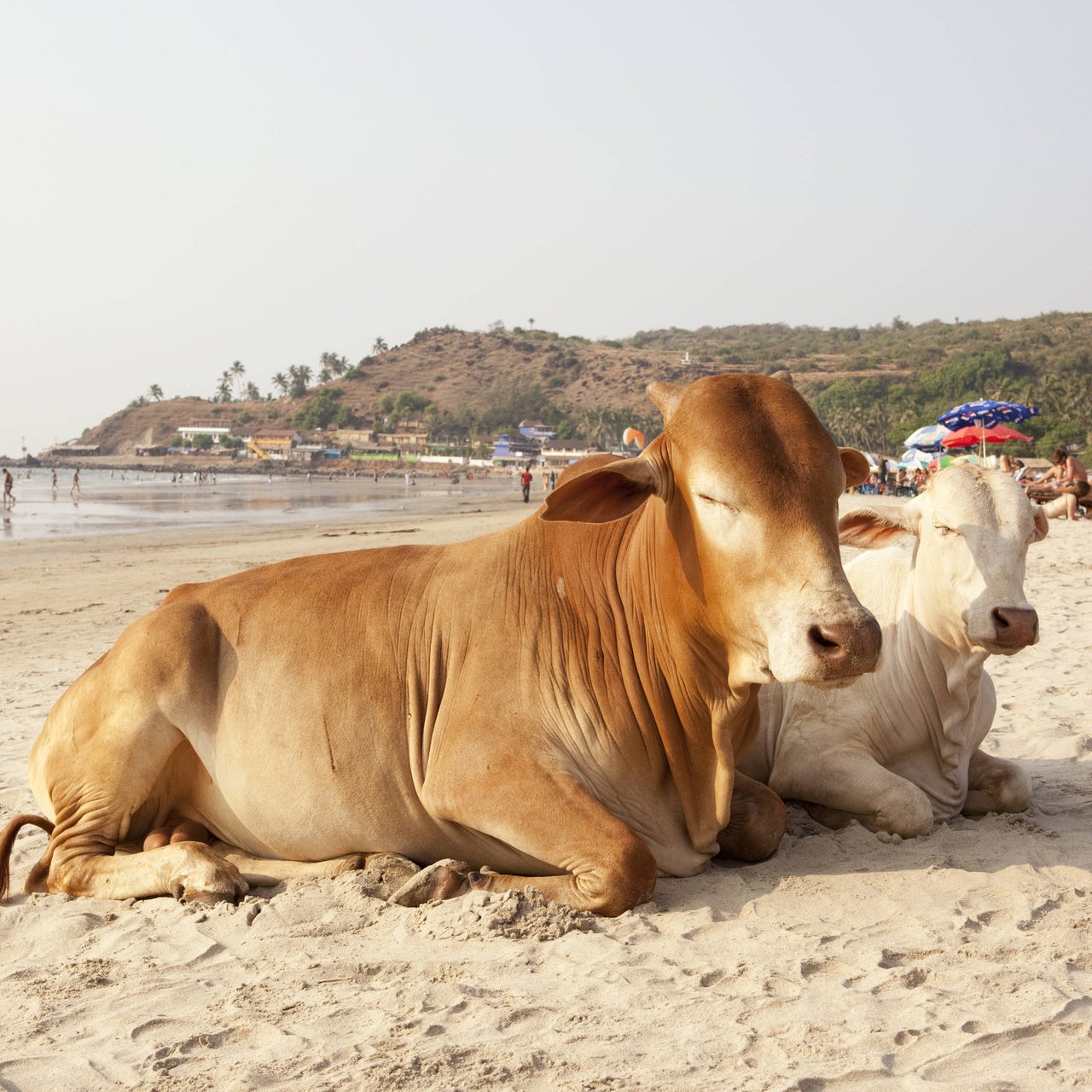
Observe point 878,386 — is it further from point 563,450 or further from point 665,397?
point 665,397

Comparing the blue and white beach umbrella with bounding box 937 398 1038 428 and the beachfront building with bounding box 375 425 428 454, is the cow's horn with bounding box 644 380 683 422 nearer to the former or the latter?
the blue and white beach umbrella with bounding box 937 398 1038 428

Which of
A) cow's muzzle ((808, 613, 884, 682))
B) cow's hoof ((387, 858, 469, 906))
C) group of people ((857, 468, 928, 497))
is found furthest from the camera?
group of people ((857, 468, 928, 497))

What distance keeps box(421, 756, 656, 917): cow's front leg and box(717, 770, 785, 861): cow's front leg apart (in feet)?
2.03

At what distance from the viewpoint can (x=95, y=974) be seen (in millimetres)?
3836

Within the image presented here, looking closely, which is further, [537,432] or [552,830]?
[537,432]

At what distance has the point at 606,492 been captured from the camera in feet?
13.8

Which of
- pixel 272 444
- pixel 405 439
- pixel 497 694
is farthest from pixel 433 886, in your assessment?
pixel 405 439

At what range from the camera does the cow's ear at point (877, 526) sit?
5.51 metres

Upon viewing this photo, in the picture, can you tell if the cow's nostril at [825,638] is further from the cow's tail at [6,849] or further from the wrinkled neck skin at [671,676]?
the cow's tail at [6,849]

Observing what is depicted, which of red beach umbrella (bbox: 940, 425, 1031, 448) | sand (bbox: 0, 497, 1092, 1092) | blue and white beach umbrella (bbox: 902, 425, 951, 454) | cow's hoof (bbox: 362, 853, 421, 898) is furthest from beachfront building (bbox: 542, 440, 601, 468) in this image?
sand (bbox: 0, 497, 1092, 1092)

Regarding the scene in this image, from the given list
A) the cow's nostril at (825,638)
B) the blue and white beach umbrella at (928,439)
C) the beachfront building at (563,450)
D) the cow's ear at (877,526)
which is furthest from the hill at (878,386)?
the cow's nostril at (825,638)

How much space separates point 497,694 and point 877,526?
217 centimetres

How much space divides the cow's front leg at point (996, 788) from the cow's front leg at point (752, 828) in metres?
1.13

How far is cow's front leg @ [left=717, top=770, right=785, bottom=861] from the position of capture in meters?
A: 4.71
